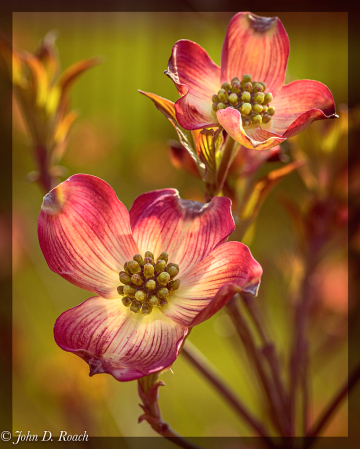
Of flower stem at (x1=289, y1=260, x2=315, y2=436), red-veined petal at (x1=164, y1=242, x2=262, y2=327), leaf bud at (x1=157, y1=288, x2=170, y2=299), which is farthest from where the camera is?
flower stem at (x1=289, y1=260, x2=315, y2=436)

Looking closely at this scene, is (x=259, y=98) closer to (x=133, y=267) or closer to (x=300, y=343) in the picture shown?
(x=133, y=267)

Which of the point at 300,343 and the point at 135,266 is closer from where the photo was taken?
the point at 135,266

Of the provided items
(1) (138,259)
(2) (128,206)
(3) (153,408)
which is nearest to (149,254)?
(1) (138,259)

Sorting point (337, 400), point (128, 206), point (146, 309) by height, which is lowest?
point (337, 400)

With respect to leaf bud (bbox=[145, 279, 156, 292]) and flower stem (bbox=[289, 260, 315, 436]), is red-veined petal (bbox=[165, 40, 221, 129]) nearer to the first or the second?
leaf bud (bbox=[145, 279, 156, 292])

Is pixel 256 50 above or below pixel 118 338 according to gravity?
above

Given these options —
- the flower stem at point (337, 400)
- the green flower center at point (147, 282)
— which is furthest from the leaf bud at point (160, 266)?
the flower stem at point (337, 400)

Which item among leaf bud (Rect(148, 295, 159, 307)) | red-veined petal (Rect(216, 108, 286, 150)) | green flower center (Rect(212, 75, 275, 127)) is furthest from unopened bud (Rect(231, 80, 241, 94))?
leaf bud (Rect(148, 295, 159, 307))

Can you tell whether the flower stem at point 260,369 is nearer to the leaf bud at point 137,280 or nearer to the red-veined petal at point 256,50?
the leaf bud at point 137,280
